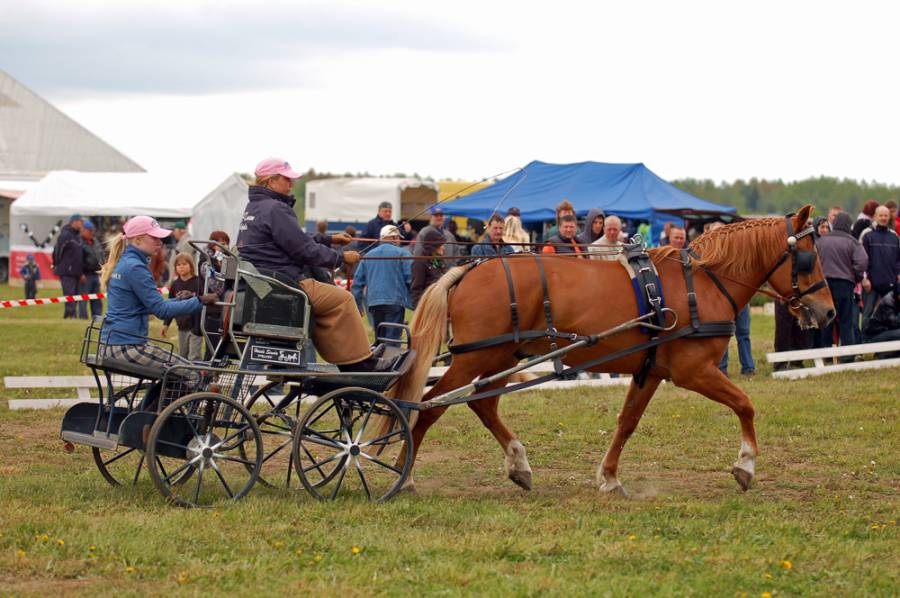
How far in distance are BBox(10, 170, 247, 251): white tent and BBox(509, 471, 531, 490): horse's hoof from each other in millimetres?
21085

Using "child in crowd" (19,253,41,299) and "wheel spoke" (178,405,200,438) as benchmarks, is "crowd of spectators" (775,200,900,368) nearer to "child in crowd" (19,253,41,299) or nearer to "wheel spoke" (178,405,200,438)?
"wheel spoke" (178,405,200,438)

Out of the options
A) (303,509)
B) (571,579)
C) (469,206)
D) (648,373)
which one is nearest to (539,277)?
(648,373)

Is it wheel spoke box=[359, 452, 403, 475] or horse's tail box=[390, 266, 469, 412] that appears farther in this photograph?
horse's tail box=[390, 266, 469, 412]

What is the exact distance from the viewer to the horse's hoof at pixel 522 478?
8031 millimetres

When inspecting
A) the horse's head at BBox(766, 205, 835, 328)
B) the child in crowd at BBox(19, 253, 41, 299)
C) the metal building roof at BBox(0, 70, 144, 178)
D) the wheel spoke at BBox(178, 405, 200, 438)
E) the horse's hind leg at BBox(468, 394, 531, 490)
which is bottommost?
the horse's hind leg at BBox(468, 394, 531, 490)

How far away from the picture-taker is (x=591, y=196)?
2616 centimetres

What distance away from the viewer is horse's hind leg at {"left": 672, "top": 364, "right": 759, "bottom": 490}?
315 inches

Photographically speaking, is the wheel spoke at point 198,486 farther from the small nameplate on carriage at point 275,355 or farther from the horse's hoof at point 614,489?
the horse's hoof at point 614,489

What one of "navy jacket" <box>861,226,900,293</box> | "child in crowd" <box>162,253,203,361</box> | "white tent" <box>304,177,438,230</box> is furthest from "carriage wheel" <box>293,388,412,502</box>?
"white tent" <box>304,177,438,230</box>

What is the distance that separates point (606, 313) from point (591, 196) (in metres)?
18.5

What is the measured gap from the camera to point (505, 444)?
814cm

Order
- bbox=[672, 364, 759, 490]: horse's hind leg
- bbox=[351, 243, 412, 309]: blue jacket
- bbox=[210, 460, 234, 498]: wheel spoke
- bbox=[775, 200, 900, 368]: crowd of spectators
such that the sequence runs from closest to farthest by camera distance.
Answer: bbox=[210, 460, 234, 498]: wheel spoke → bbox=[672, 364, 759, 490]: horse's hind leg → bbox=[351, 243, 412, 309]: blue jacket → bbox=[775, 200, 900, 368]: crowd of spectators

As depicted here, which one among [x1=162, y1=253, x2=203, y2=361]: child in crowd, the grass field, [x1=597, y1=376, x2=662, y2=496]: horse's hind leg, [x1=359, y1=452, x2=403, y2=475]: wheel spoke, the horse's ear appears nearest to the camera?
the grass field

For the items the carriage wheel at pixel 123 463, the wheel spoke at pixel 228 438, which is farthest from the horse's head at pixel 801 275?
the carriage wheel at pixel 123 463
